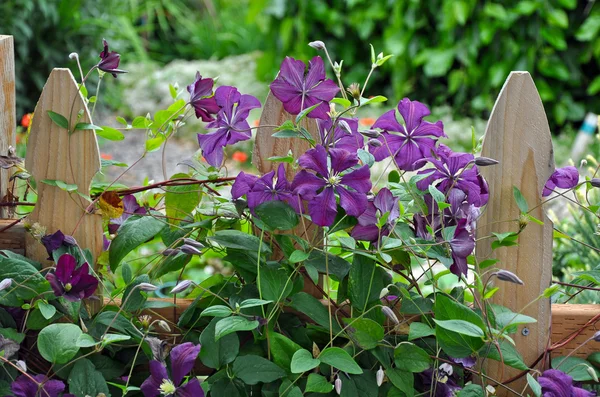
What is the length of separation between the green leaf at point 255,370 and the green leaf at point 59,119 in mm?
409

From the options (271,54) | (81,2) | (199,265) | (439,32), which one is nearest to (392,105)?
(439,32)

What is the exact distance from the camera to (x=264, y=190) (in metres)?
1.01

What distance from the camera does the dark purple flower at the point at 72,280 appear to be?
3.22 ft

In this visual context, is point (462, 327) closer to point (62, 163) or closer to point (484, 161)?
point (484, 161)

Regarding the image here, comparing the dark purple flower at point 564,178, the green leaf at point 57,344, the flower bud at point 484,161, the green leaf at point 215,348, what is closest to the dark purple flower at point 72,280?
the green leaf at point 57,344

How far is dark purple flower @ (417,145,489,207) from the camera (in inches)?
39.8

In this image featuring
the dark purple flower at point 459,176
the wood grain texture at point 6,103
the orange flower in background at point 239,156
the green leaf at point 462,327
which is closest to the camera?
the green leaf at point 462,327

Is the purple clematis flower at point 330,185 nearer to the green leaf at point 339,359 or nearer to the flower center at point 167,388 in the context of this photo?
the green leaf at point 339,359

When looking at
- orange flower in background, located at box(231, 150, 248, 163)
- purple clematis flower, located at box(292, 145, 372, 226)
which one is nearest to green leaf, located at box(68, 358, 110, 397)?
purple clematis flower, located at box(292, 145, 372, 226)

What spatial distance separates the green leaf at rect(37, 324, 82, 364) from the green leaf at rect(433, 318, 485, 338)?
1.51 feet

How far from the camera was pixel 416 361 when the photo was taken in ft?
3.28

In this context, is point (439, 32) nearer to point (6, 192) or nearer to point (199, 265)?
point (199, 265)

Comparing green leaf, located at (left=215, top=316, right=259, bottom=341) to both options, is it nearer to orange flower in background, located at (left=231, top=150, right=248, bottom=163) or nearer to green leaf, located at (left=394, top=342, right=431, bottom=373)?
green leaf, located at (left=394, top=342, right=431, bottom=373)

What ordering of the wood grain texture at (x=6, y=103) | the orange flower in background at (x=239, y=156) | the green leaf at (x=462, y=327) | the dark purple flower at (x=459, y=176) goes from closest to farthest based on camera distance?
the green leaf at (x=462, y=327) → the dark purple flower at (x=459, y=176) → the wood grain texture at (x=6, y=103) → the orange flower in background at (x=239, y=156)
